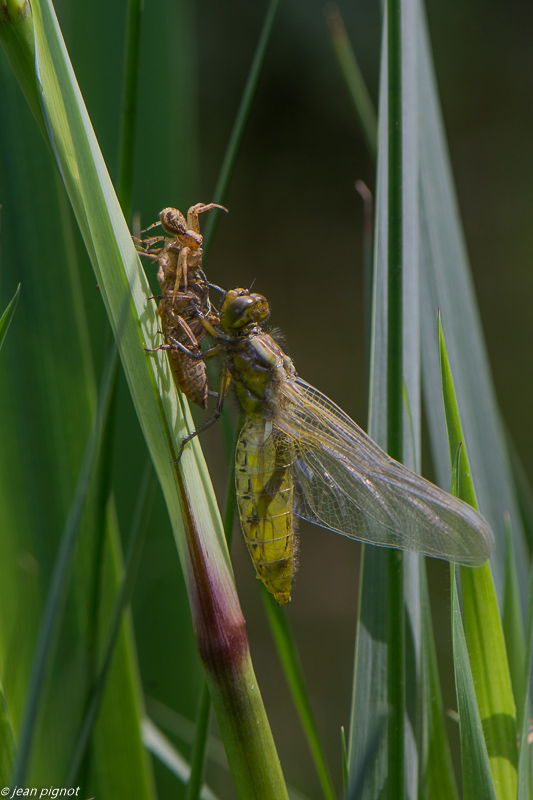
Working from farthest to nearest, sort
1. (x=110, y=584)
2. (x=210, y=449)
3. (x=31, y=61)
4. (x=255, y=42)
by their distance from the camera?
(x=210, y=449), (x=255, y=42), (x=110, y=584), (x=31, y=61)

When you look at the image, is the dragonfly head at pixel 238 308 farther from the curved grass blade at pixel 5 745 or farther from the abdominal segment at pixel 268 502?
the curved grass blade at pixel 5 745

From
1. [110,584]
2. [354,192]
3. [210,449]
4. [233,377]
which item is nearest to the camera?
[110,584]

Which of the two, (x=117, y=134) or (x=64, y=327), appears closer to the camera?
(x=64, y=327)

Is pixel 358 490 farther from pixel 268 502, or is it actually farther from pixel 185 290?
pixel 185 290

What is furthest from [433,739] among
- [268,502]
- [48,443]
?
[48,443]

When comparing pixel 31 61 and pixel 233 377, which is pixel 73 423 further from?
pixel 31 61

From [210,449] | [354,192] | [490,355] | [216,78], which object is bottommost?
[210,449]

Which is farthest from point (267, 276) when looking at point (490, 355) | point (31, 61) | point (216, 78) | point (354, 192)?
point (31, 61)
